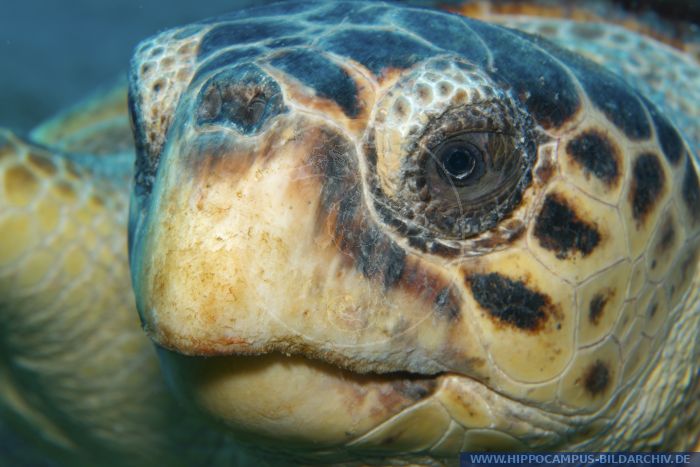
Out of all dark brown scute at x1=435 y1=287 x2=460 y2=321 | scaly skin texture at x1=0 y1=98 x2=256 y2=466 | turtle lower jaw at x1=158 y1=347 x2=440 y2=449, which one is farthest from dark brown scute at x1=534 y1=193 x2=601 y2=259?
scaly skin texture at x1=0 y1=98 x2=256 y2=466

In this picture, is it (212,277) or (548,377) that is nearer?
(212,277)

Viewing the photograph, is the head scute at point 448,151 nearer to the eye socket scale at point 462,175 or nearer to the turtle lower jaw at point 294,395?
the eye socket scale at point 462,175

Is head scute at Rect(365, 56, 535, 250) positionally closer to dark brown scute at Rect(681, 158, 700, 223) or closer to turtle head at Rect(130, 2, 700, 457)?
turtle head at Rect(130, 2, 700, 457)

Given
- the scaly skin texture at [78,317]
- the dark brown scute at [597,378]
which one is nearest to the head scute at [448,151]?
the dark brown scute at [597,378]

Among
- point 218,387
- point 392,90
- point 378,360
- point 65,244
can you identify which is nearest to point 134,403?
point 65,244

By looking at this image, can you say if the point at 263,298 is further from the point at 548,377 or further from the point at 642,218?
the point at 642,218
